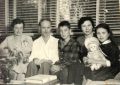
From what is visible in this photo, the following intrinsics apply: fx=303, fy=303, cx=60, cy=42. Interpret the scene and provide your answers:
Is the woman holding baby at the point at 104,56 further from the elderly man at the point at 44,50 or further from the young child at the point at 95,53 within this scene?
the elderly man at the point at 44,50

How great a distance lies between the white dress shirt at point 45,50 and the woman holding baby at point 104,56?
0.38 metres

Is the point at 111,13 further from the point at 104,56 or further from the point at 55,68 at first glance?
the point at 55,68

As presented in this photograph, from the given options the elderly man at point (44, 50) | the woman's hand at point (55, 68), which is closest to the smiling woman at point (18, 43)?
the elderly man at point (44, 50)

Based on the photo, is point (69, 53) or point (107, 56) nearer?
point (107, 56)

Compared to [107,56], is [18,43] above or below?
above

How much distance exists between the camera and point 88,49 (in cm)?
377

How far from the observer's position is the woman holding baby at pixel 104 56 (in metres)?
3.56

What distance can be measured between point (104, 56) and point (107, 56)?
0.04 meters

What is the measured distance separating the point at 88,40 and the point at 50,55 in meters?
0.55

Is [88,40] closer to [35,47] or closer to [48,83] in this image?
[35,47]

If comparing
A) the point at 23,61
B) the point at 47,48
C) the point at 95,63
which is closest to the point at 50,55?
the point at 47,48

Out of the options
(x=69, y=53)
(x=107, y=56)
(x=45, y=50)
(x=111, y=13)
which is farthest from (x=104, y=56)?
(x=111, y=13)

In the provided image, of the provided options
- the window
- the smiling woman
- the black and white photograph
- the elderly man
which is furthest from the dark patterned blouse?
the window

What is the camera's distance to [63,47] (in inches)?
153
